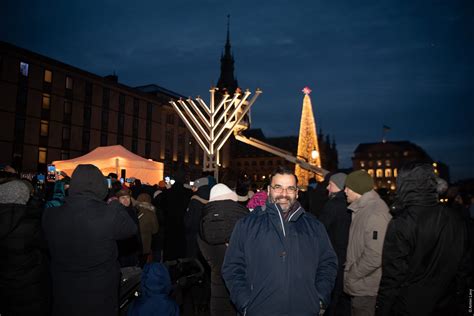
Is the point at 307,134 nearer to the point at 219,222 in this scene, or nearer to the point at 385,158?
the point at 219,222

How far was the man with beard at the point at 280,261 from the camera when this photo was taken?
2.90 metres

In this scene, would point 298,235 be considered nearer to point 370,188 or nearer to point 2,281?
point 370,188

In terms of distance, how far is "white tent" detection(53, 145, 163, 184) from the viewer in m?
15.3

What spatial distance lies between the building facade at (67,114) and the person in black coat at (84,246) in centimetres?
2610

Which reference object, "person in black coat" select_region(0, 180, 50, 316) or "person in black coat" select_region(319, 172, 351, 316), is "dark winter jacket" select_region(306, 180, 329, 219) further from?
"person in black coat" select_region(0, 180, 50, 316)

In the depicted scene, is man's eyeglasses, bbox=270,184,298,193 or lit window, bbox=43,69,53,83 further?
lit window, bbox=43,69,53,83

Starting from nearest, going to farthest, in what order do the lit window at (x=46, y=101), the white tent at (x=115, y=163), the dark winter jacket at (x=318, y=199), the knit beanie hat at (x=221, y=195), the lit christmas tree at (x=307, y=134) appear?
the knit beanie hat at (x=221, y=195) < the dark winter jacket at (x=318, y=199) < the white tent at (x=115, y=163) < the lit christmas tree at (x=307, y=134) < the lit window at (x=46, y=101)

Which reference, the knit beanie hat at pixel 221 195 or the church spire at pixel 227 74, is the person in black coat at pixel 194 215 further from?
the church spire at pixel 227 74

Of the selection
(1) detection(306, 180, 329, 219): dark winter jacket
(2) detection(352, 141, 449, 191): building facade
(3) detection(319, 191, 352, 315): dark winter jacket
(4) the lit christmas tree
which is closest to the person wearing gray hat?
(3) detection(319, 191, 352, 315): dark winter jacket

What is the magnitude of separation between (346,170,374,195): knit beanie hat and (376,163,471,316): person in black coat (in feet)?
3.06

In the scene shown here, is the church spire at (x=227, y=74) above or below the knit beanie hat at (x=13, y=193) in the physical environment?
above

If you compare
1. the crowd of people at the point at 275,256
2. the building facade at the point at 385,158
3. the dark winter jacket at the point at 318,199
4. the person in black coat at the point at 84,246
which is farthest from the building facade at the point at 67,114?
the building facade at the point at 385,158

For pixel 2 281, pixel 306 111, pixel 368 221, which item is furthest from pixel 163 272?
pixel 306 111

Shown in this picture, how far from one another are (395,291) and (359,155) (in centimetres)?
11063
